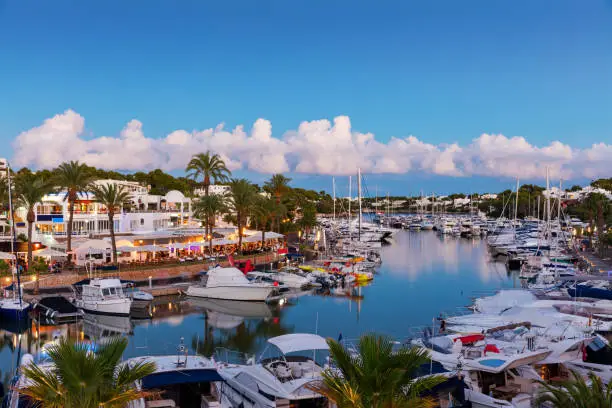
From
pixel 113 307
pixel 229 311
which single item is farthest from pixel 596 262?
pixel 113 307

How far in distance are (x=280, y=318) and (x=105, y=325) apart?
1245 centimetres

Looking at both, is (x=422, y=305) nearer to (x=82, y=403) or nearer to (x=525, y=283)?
(x=525, y=283)

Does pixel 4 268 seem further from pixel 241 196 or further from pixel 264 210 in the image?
pixel 264 210

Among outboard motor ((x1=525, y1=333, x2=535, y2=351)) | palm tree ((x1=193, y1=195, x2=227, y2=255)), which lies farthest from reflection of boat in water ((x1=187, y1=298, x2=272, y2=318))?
outboard motor ((x1=525, y1=333, x2=535, y2=351))

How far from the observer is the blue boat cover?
54.9ft

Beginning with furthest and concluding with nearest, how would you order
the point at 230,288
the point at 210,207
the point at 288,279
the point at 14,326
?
the point at 210,207, the point at 288,279, the point at 230,288, the point at 14,326

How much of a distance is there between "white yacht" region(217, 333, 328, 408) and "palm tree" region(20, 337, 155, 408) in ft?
21.8

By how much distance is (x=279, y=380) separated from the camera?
56.7ft

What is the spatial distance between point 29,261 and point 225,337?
70.7 ft

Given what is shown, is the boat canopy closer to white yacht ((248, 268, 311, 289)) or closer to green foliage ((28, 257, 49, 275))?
white yacht ((248, 268, 311, 289))

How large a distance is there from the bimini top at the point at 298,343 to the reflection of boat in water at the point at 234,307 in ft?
78.6

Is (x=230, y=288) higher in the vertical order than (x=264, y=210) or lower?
lower

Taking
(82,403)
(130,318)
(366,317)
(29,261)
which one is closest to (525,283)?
(366,317)

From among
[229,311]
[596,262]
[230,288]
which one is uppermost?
[230,288]
